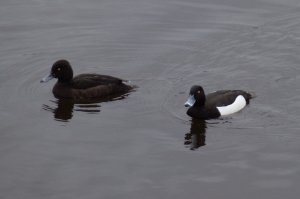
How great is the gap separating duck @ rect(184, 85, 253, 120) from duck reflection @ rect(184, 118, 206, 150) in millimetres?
172

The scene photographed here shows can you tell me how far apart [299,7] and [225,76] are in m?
4.79

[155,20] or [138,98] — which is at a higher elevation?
[155,20]

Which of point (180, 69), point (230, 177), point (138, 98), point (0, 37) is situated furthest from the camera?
point (0, 37)

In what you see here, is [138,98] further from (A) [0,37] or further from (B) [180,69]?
(A) [0,37]

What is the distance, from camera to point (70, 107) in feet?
50.2

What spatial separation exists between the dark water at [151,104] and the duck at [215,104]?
0.17 m

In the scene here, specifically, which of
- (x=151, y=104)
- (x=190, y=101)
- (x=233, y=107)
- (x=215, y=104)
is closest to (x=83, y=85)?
(x=151, y=104)

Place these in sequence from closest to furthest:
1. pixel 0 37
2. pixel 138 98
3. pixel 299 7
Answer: pixel 138 98, pixel 0 37, pixel 299 7

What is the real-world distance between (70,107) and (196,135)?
2800 millimetres

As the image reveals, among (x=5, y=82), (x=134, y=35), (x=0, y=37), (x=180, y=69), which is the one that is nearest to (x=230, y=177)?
(x=180, y=69)

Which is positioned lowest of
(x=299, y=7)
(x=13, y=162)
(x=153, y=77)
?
(x=13, y=162)

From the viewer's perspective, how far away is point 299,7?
2009 centimetres

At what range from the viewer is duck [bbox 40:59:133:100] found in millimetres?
15555

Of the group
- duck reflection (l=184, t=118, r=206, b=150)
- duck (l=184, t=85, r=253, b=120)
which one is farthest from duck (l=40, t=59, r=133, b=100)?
duck reflection (l=184, t=118, r=206, b=150)
